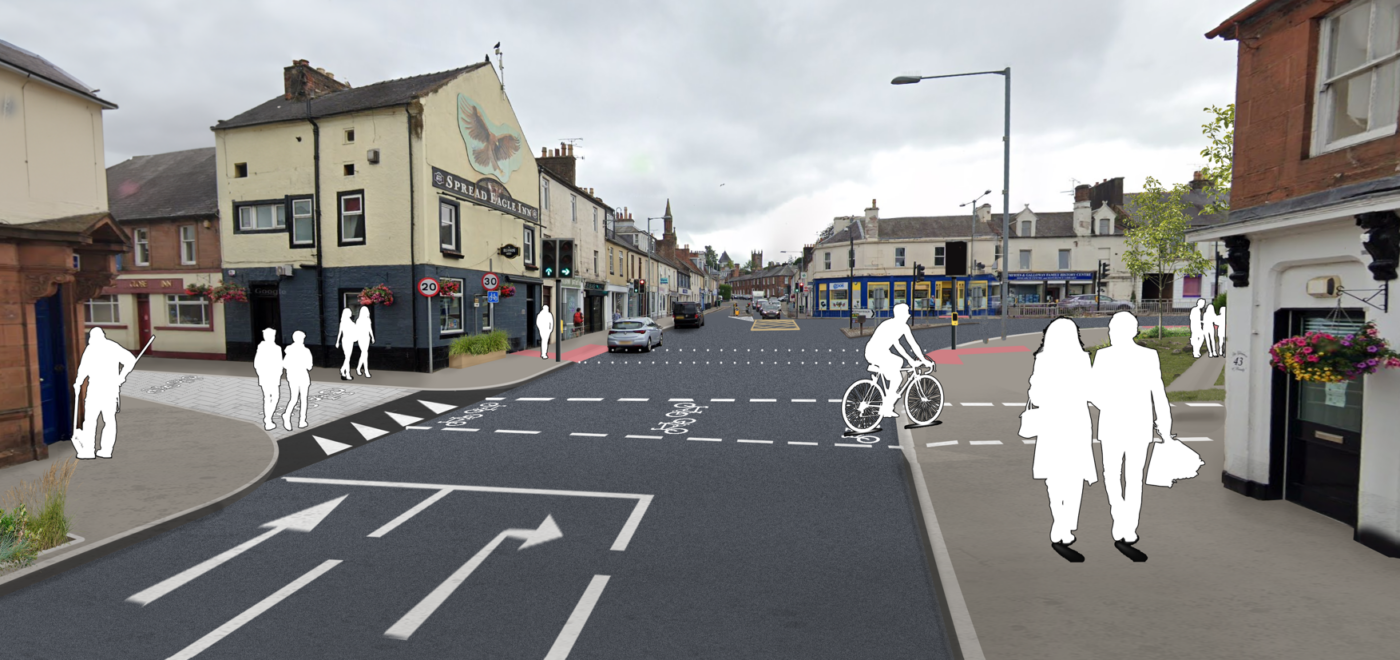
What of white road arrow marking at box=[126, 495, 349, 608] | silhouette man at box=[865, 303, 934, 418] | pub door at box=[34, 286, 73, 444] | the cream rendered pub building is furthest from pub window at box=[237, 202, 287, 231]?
silhouette man at box=[865, 303, 934, 418]

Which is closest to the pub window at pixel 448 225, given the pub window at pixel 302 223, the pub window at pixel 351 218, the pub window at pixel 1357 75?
the pub window at pixel 351 218

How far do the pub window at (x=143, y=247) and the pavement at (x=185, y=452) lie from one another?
682cm

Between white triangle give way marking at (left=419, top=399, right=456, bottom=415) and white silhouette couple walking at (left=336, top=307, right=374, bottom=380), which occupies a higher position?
white silhouette couple walking at (left=336, top=307, right=374, bottom=380)

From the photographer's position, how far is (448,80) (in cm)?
1888

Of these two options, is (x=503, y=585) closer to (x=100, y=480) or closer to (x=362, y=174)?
(x=100, y=480)

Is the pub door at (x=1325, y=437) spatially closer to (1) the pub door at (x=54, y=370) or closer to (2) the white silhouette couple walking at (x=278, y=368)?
(2) the white silhouette couple walking at (x=278, y=368)

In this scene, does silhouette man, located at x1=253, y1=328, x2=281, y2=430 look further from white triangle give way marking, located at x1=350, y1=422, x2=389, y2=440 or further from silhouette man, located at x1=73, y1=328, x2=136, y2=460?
silhouette man, located at x1=73, y1=328, x2=136, y2=460

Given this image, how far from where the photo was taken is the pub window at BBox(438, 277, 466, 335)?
18.8 metres

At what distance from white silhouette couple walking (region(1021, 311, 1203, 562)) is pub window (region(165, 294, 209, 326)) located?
25.5 meters

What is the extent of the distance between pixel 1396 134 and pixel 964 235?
169 ft

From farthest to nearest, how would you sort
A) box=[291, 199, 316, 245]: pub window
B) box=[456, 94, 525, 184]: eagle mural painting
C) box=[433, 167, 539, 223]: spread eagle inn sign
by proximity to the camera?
box=[456, 94, 525, 184]: eagle mural painting, box=[291, 199, 316, 245]: pub window, box=[433, 167, 539, 223]: spread eagle inn sign

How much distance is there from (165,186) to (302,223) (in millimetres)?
9106

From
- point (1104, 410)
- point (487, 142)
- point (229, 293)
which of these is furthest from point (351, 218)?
point (1104, 410)

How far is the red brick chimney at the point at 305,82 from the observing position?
66.8 ft
